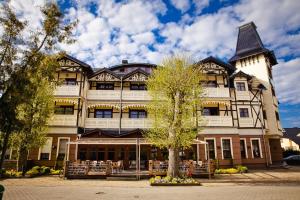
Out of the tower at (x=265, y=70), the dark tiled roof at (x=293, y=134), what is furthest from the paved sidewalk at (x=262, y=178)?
the dark tiled roof at (x=293, y=134)

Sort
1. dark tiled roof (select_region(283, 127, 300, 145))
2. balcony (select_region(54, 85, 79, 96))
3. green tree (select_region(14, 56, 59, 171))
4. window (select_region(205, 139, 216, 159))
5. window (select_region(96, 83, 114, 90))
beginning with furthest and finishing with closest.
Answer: dark tiled roof (select_region(283, 127, 300, 145)) → window (select_region(96, 83, 114, 90)) → window (select_region(205, 139, 216, 159)) → balcony (select_region(54, 85, 79, 96)) → green tree (select_region(14, 56, 59, 171))

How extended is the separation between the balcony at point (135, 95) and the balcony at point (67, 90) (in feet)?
16.1

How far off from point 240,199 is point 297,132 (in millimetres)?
60718

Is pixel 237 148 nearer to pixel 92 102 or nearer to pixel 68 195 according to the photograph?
pixel 92 102

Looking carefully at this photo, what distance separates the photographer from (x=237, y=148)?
77.3ft

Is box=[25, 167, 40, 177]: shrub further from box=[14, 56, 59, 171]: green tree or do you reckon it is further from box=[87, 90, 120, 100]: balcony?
box=[87, 90, 120, 100]: balcony

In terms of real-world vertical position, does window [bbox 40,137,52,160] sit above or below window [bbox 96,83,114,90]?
below

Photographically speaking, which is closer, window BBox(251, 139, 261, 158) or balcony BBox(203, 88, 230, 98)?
balcony BBox(203, 88, 230, 98)

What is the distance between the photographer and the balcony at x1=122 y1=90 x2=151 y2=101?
80.9ft

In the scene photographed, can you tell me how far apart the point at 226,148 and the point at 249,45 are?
15.3 meters

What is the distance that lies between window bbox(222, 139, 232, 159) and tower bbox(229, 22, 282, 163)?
212 inches

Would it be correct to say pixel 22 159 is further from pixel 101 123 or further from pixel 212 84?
pixel 212 84

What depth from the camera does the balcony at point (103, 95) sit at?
2464 cm

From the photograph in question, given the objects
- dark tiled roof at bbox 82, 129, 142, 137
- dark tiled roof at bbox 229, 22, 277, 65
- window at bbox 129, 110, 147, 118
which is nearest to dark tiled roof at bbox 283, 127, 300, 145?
dark tiled roof at bbox 229, 22, 277, 65
